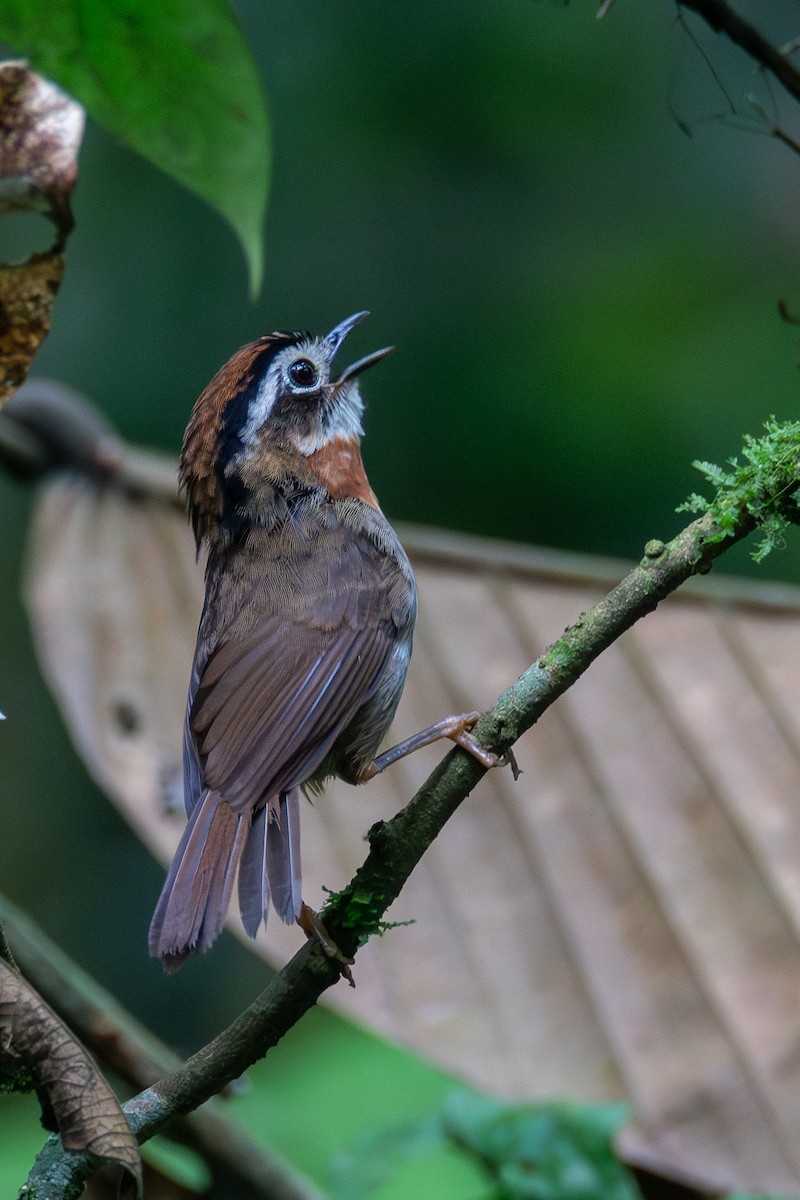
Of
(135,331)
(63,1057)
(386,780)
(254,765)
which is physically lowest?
(135,331)

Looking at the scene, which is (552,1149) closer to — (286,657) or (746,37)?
(286,657)

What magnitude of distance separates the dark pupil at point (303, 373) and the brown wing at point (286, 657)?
576 millimetres

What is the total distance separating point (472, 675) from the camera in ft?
12.7

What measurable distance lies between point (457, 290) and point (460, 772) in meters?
5.26

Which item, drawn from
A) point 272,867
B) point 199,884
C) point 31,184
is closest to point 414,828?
point 199,884

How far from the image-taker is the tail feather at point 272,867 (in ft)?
6.94

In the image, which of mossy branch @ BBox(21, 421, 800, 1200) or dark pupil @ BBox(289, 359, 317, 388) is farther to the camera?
dark pupil @ BBox(289, 359, 317, 388)

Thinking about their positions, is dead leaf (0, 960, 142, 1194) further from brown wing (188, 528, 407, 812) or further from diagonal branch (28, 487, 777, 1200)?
brown wing (188, 528, 407, 812)

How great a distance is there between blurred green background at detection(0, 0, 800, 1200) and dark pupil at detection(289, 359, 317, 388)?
9.70 ft

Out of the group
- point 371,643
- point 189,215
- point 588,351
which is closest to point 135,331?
point 189,215

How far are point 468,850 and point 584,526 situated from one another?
2966 mm

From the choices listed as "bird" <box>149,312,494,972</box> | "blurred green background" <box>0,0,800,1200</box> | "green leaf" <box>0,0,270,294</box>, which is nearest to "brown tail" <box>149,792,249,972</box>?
"bird" <box>149,312,494,972</box>

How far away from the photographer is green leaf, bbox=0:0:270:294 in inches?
82.9

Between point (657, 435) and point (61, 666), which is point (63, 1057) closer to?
point (61, 666)
